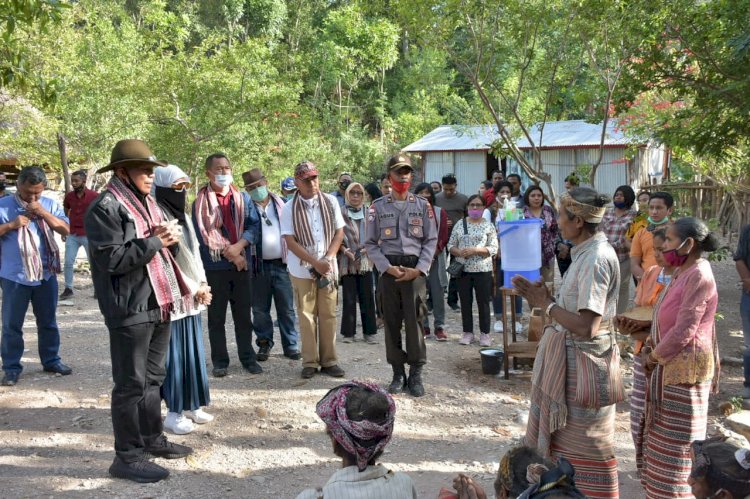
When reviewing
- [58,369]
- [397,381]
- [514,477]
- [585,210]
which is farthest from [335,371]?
[514,477]

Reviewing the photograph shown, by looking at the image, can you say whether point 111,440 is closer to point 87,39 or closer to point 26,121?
point 26,121

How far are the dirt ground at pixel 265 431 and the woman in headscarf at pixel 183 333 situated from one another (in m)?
0.25

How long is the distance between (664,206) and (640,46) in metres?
2.02

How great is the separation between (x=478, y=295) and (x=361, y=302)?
4.79 feet

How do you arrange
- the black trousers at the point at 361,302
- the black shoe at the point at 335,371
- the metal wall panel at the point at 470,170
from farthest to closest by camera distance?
the metal wall panel at the point at 470,170 → the black trousers at the point at 361,302 → the black shoe at the point at 335,371

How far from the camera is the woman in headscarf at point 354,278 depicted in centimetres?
842

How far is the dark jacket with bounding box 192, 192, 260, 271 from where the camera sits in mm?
6551

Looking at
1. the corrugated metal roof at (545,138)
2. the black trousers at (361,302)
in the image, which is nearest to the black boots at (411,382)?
the black trousers at (361,302)

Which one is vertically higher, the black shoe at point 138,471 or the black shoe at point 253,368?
the black shoe at point 253,368

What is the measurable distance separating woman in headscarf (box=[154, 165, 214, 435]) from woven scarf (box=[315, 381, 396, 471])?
243cm

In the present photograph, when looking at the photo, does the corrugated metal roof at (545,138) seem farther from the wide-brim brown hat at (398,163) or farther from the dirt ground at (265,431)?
the wide-brim brown hat at (398,163)

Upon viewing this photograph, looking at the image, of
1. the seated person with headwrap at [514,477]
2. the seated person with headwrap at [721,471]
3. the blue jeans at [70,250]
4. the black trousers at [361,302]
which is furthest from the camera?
the blue jeans at [70,250]

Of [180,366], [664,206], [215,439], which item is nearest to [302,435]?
[215,439]

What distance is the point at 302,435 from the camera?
5.47 metres
